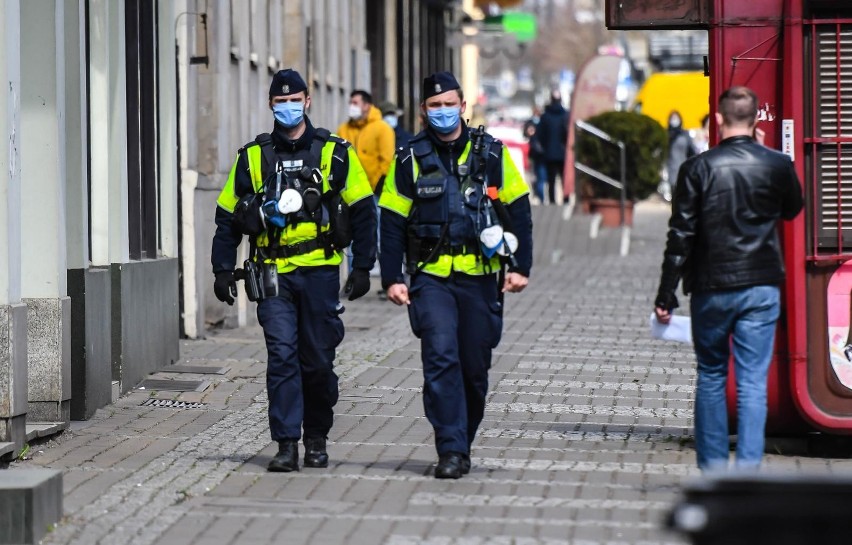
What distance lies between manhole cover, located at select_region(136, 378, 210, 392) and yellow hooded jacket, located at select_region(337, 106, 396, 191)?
6141 mm

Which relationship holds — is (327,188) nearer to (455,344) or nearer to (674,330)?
(455,344)

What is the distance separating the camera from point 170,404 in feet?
39.2

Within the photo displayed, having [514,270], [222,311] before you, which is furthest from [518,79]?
[514,270]

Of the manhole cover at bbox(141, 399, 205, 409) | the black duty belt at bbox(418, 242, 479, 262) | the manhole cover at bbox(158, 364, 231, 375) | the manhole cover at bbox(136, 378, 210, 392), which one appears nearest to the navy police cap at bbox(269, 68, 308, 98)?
the black duty belt at bbox(418, 242, 479, 262)

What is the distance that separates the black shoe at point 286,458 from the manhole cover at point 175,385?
3443 millimetres

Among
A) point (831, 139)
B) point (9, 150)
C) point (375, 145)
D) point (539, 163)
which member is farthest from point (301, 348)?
point (539, 163)

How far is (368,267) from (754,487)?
4758 millimetres

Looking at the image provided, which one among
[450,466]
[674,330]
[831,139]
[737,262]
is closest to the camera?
[737,262]

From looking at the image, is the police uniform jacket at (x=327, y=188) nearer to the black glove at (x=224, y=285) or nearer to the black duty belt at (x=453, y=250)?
the black glove at (x=224, y=285)

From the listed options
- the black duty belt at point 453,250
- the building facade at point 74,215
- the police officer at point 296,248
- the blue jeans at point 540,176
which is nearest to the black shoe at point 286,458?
the police officer at point 296,248

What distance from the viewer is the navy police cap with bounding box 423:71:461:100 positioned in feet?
30.1

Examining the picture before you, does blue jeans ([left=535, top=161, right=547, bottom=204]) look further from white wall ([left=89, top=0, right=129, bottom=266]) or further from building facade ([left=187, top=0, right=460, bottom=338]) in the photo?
white wall ([left=89, top=0, right=129, bottom=266])

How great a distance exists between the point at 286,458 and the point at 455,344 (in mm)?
918

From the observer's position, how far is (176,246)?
14.3 m
